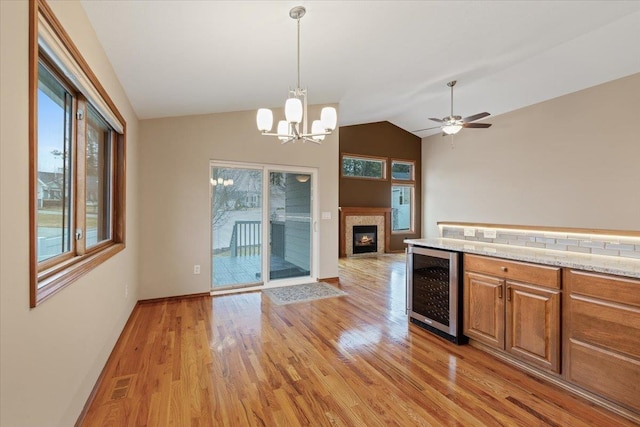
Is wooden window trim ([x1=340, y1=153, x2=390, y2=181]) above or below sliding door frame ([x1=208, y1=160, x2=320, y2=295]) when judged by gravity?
above

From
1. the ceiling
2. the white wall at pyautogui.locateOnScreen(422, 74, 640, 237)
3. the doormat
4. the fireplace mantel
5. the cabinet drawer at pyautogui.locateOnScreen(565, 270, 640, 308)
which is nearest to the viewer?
the cabinet drawer at pyautogui.locateOnScreen(565, 270, 640, 308)

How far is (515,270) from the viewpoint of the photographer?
2.20 meters

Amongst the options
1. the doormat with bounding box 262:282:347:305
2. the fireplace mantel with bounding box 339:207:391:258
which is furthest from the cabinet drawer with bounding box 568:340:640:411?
the fireplace mantel with bounding box 339:207:391:258

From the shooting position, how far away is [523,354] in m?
2.16

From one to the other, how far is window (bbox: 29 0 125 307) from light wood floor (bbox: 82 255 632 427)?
0.93 meters

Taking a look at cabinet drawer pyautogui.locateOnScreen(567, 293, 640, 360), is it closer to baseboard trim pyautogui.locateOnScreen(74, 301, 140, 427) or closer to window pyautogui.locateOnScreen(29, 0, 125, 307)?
window pyautogui.locateOnScreen(29, 0, 125, 307)

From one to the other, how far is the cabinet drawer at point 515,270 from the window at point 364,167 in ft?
18.0

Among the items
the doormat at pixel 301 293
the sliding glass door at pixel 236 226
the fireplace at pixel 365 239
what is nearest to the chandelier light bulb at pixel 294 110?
the sliding glass door at pixel 236 226

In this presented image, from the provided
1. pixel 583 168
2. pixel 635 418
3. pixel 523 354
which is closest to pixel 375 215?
pixel 583 168

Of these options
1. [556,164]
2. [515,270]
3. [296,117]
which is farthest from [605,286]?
[556,164]

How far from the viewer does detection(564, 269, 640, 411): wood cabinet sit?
1.66 metres

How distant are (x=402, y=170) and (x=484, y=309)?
6.79 m

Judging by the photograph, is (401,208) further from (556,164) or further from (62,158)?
(62,158)

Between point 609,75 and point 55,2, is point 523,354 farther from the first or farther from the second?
point 609,75
